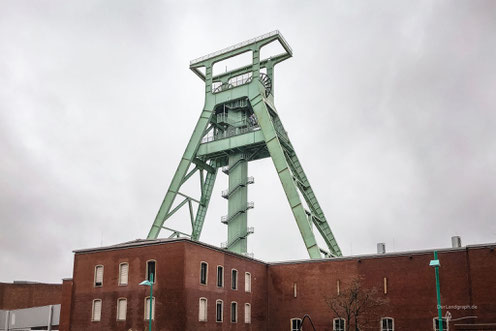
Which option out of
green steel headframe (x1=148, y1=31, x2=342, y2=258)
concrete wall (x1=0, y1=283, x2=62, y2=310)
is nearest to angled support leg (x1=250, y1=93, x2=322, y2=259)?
green steel headframe (x1=148, y1=31, x2=342, y2=258)

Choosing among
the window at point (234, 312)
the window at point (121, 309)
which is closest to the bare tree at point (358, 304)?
the window at point (234, 312)

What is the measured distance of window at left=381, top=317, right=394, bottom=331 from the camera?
93.8 ft

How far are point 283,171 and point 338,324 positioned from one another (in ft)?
32.9

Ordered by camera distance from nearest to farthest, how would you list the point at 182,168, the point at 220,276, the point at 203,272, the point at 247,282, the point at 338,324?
1. the point at 203,272
2. the point at 220,276
3. the point at 338,324
4. the point at 247,282
5. the point at 182,168

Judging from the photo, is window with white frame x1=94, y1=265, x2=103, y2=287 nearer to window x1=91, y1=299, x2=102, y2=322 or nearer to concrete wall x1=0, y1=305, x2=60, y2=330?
window x1=91, y1=299, x2=102, y2=322

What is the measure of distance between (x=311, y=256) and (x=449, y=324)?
877cm

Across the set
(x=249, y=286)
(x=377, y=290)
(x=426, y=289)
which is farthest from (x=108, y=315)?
(x=426, y=289)

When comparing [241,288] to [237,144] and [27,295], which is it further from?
[27,295]

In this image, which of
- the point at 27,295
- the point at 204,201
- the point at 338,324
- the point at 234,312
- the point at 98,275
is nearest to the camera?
the point at 98,275

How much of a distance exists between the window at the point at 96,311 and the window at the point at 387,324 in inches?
583

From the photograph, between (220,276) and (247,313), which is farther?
(247,313)

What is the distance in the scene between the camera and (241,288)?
30.8 metres

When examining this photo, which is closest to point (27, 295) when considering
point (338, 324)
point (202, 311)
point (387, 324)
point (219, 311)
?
point (219, 311)

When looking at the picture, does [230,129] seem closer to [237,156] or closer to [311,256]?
[237,156]
